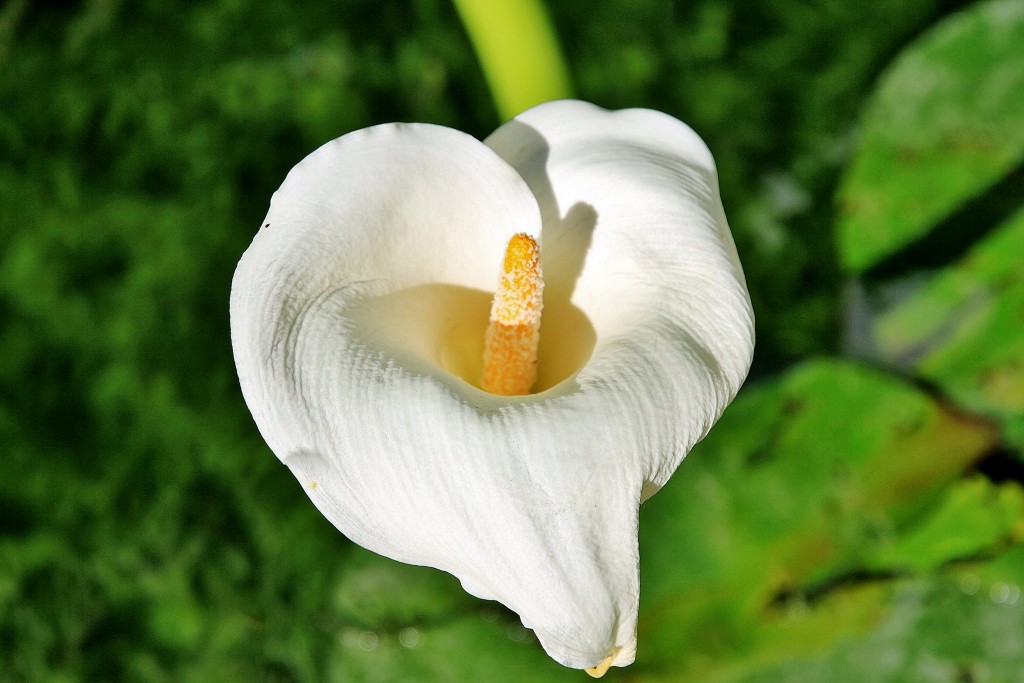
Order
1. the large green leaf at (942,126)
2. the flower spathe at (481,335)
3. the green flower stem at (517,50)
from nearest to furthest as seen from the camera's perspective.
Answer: the flower spathe at (481,335) < the green flower stem at (517,50) < the large green leaf at (942,126)

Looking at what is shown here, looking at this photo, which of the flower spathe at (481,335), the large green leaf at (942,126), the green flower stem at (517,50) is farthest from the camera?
the large green leaf at (942,126)

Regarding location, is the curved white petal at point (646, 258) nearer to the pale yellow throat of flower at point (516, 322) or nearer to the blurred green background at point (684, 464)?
the pale yellow throat of flower at point (516, 322)

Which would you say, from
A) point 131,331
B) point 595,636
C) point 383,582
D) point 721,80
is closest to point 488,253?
point 595,636

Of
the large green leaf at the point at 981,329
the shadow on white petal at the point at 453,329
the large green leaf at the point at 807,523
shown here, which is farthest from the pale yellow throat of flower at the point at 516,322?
the large green leaf at the point at 981,329

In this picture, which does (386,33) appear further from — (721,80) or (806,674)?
(806,674)

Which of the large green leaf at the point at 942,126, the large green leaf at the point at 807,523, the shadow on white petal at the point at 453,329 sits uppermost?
the shadow on white petal at the point at 453,329

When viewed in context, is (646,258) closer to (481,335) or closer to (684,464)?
(481,335)

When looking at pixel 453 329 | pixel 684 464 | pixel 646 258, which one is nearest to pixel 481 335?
pixel 453 329
